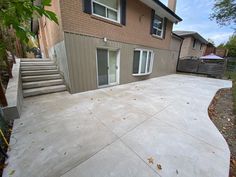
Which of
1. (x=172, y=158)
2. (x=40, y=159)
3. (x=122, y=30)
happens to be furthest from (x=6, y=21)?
(x=122, y=30)

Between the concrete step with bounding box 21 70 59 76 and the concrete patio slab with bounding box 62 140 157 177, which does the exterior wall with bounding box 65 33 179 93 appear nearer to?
the concrete step with bounding box 21 70 59 76

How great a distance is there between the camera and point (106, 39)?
5.23m

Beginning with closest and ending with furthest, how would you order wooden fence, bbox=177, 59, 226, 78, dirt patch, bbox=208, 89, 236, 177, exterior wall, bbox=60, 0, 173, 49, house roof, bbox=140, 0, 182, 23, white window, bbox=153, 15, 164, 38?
dirt patch, bbox=208, 89, 236, 177 → exterior wall, bbox=60, 0, 173, 49 → house roof, bbox=140, 0, 182, 23 → white window, bbox=153, 15, 164, 38 → wooden fence, bbox=177, 59, 226, 78

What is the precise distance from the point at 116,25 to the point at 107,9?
→ 0.78 m

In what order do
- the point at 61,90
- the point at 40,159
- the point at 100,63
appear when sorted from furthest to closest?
the point at 100,63 → the point at 61,90 → the point at 40,159

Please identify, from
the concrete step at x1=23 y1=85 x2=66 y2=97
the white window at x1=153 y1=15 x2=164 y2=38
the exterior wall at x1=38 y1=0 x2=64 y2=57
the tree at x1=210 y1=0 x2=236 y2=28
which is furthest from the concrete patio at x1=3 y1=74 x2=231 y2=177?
the tree at x1=210 y1=0 x2=236 y2=28

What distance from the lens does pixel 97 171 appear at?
164cm

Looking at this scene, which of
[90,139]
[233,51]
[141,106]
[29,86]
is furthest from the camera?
[233,51]

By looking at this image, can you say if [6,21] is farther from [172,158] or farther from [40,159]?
[172,158]

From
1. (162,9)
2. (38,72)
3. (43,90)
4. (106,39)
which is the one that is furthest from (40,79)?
(162,9)

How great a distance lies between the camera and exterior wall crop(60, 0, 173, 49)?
4.13 meters

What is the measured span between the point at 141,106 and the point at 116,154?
7.00 ft

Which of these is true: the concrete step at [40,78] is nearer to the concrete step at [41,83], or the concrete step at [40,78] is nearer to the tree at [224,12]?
the concrete step at [41,83]

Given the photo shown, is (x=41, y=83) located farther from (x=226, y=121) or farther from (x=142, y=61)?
(x=226, y=121)
